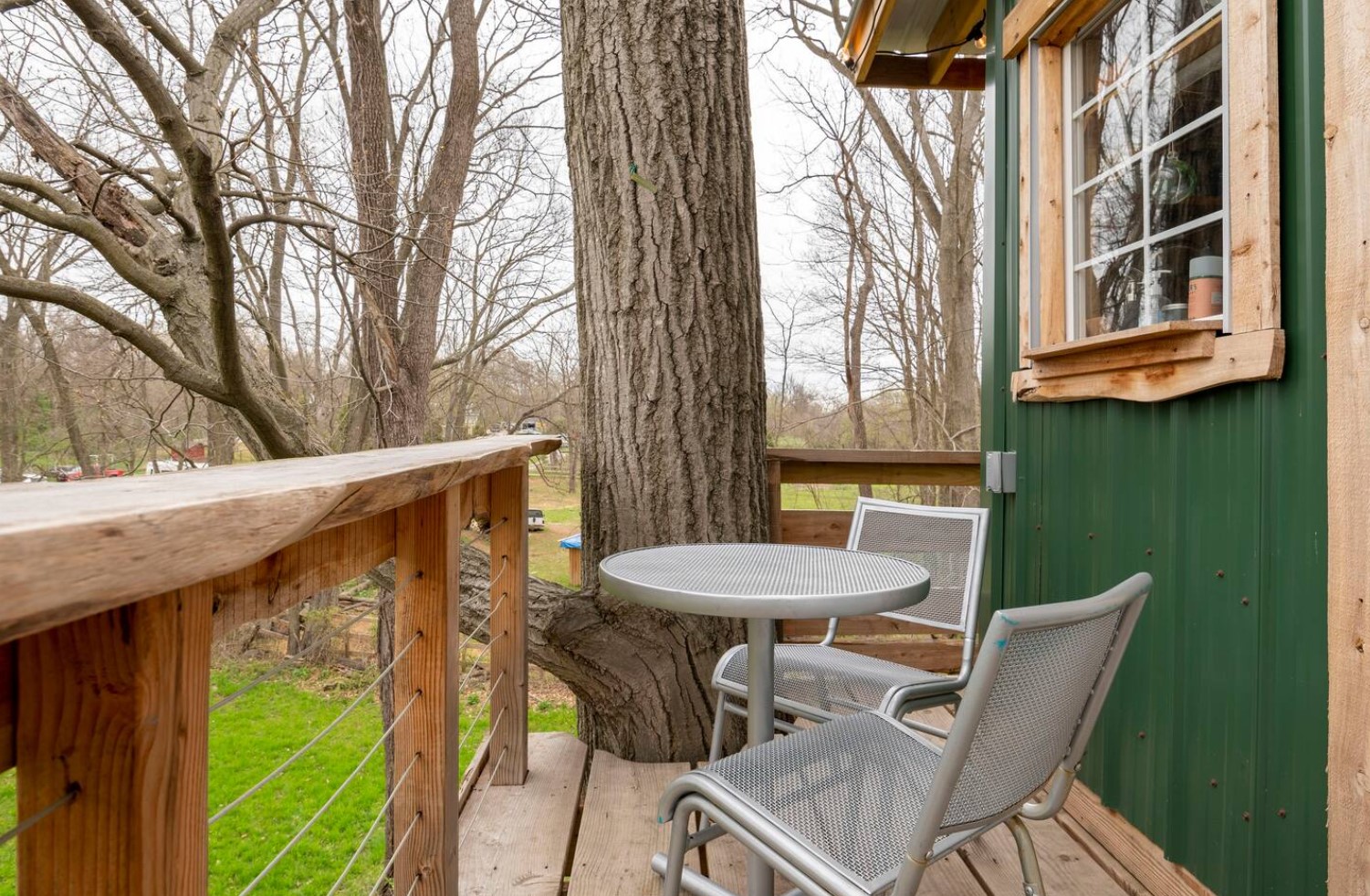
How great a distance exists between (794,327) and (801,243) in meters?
0.90

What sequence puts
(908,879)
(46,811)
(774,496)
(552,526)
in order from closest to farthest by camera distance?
(46,811)
(908,879)
(774,496)
(552,526)

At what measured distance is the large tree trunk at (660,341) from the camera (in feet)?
7.81

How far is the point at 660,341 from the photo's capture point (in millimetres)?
2379

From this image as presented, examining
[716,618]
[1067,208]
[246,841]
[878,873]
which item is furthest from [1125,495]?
[246,841]

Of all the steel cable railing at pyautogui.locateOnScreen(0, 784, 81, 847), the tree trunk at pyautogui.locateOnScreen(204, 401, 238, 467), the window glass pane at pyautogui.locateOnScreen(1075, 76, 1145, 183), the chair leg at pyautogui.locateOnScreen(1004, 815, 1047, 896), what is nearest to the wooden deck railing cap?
the steel cable railing at pyautogui.locateOnScreen(0, 784, 81, 847)

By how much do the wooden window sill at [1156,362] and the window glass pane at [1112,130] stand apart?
0.53m

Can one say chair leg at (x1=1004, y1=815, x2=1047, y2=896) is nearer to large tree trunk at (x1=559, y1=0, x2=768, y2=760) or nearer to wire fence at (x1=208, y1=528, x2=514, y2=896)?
large tree trunk at (x1=559, y1=0, x2=768, y2=760)

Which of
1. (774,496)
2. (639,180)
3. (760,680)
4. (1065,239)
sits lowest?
(760,680)

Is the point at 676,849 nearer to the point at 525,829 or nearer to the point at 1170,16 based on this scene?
the point at 525,829

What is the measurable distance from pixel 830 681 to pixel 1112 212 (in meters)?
1.46

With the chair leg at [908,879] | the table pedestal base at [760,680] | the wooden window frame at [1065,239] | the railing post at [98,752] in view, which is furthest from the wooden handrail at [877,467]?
the railing post at [98,752]

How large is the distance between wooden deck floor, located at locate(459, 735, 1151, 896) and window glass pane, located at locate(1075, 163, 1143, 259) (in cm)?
153

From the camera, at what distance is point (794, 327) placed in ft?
27.7

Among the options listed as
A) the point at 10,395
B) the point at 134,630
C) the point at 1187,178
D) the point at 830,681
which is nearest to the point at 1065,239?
the point at 1187,178
